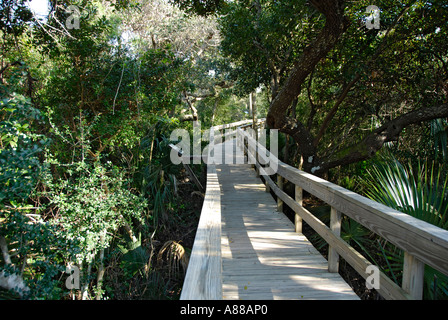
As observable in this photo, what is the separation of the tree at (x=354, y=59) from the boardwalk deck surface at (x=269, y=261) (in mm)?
2029

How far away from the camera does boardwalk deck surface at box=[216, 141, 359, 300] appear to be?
2.78 m

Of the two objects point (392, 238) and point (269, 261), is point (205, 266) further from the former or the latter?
point (269, 261)

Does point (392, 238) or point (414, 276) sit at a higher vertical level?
point (392, 238)

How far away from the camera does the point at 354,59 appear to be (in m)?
6.35

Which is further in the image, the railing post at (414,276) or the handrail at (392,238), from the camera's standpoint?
the railing post at (414,276)

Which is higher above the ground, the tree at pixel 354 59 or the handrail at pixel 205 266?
the tree at pixel 354 59

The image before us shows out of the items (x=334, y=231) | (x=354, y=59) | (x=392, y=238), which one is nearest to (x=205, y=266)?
(x=392, y=238)

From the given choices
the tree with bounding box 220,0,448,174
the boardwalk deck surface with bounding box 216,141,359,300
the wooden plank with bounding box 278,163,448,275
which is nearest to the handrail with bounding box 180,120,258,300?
the boardwalk deck surface with bounding box 216,141,359,300

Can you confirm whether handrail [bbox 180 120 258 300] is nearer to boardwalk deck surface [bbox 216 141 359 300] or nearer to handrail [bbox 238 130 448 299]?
boardwalk deck surface [bbox 216 141 359 300]

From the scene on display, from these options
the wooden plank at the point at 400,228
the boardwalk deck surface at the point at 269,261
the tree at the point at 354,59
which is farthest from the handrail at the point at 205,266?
the tree at the point at 354,59

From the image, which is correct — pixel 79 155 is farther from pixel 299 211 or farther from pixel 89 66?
pixel 299 211

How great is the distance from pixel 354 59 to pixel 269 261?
202 inches

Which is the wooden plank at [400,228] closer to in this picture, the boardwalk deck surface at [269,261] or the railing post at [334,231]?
the railing post at [334,231]

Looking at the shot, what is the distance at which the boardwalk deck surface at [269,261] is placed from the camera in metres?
2.78
